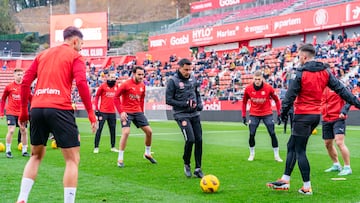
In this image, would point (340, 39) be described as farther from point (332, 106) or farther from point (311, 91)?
point (311, 91)

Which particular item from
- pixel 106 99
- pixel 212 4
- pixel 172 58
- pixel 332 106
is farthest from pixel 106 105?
pixel 212 4

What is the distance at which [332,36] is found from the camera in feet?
123

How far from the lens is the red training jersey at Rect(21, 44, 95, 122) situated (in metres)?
6.95

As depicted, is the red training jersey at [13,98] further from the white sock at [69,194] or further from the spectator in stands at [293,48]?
the spectator in stands at [293,48]

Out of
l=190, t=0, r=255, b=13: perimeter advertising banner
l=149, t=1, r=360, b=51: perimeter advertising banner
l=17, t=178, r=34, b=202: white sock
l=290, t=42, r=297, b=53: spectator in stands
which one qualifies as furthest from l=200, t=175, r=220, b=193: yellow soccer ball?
l=190, t=0, r=255, b=13: perimeter advertising banner

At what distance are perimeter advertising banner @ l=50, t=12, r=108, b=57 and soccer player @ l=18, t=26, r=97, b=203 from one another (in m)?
47.0

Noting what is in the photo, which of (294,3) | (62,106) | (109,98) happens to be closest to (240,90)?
(294,3)

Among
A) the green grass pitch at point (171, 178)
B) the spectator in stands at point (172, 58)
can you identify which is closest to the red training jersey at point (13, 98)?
the green grass pitch at point (171, 178)

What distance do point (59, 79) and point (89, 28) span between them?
158 feet

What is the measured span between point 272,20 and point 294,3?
286 cm

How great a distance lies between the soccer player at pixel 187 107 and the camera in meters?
10.6

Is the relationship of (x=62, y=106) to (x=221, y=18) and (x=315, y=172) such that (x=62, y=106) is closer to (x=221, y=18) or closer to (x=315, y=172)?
(x=315, y=172)

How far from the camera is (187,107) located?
10680 millimetres

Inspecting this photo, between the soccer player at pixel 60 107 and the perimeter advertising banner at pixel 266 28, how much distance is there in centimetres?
3162
